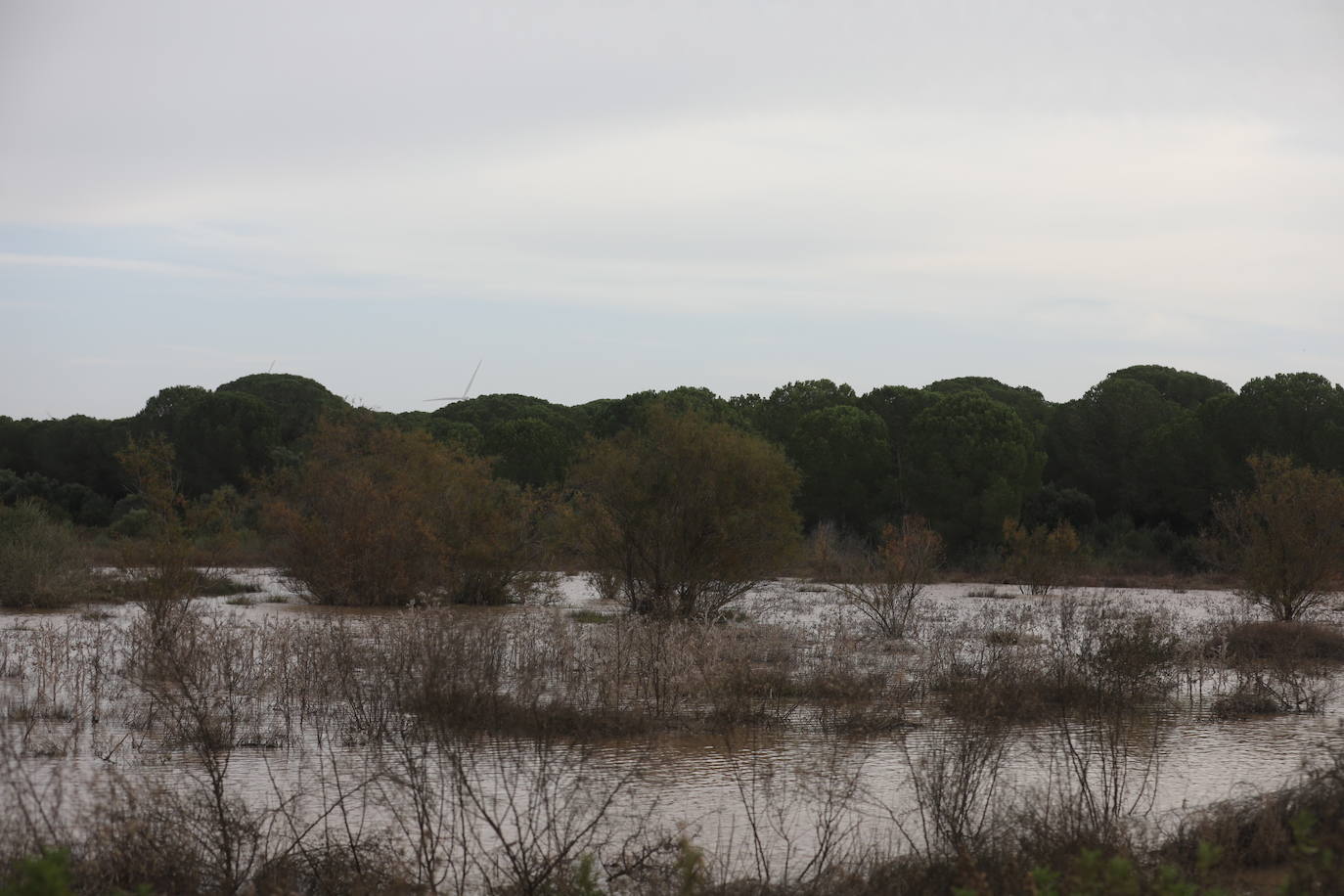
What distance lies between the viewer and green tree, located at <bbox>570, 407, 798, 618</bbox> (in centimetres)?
2227

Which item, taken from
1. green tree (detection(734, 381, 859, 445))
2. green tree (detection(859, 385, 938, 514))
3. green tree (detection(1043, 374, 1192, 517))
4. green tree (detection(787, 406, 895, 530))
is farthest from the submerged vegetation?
green tree (detection(734, 381, 859, 445))

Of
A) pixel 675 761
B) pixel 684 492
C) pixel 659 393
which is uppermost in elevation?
pixel 659 393

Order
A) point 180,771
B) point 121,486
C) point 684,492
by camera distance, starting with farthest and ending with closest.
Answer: point 121,486, point 684,492, point 180,771

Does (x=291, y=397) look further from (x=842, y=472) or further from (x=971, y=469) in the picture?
(x=971, y=469)

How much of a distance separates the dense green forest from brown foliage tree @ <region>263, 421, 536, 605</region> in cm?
883

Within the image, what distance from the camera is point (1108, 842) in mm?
7145

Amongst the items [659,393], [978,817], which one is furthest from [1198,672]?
[659,393]

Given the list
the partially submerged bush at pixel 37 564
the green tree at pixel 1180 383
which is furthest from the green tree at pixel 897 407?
the partially submerged bush at pixel 37 564

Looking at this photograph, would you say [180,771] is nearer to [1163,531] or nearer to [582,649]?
[582,649]

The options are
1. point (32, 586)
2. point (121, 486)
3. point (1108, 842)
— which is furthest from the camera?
point (121, 486)

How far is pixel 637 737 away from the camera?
1247 cm

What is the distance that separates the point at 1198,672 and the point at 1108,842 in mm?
10593

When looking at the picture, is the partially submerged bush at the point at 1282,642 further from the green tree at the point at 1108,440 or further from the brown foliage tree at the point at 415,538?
the green tree at the point at 1108,440

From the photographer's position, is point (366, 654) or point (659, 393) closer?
point (366, 654)
